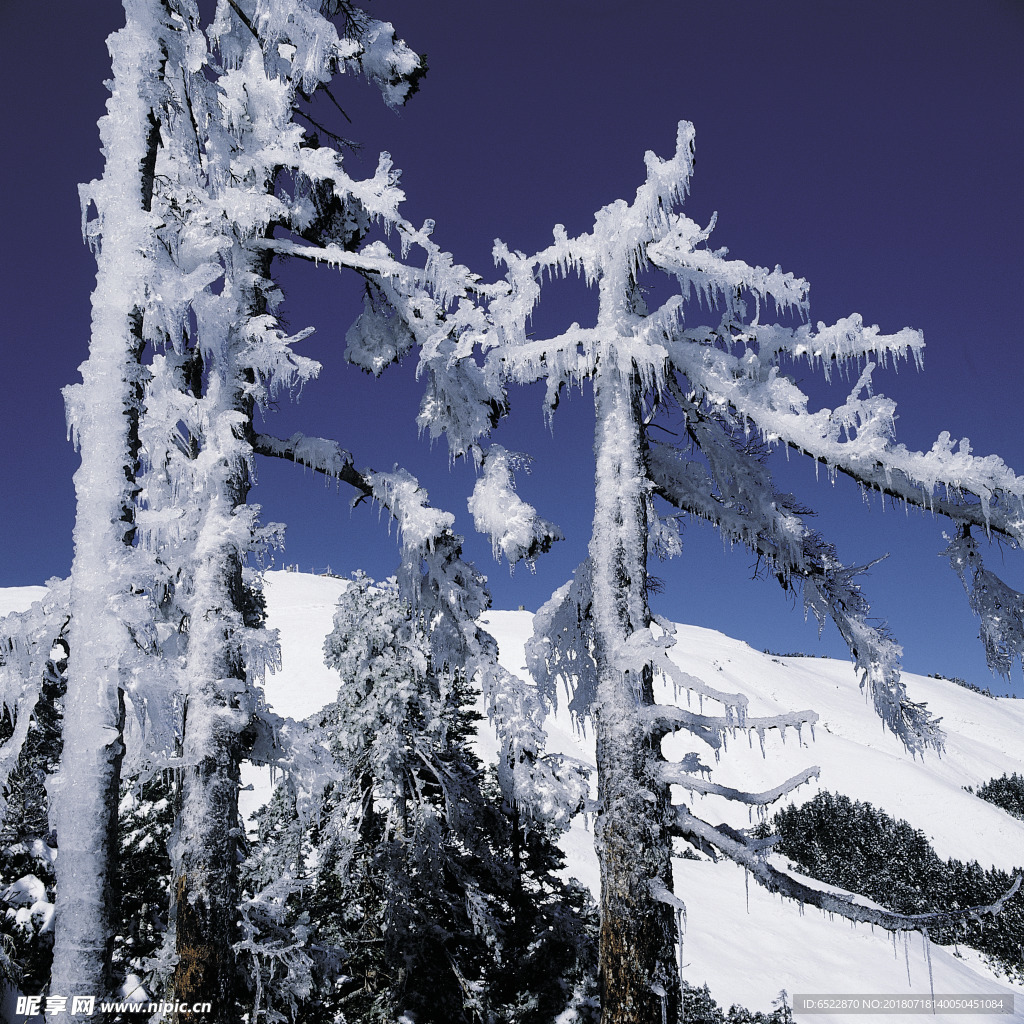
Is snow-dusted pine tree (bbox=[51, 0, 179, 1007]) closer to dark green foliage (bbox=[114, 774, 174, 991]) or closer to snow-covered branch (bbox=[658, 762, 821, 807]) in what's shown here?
snow-covered branch (bbox=[658, 762, 821, 807])

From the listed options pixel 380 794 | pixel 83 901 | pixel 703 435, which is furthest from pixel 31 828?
pixel 703 435

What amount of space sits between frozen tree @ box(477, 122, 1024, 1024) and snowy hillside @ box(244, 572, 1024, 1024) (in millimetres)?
780

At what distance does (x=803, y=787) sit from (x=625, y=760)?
42.0 meters

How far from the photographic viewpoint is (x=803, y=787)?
130ft

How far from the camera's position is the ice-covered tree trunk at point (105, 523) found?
290 cm

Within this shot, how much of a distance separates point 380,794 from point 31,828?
5718mm

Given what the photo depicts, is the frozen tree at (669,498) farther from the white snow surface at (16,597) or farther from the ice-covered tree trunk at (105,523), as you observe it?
the white snow surface at (16,597)

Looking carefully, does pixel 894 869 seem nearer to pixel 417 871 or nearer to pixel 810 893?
pixel 417 871

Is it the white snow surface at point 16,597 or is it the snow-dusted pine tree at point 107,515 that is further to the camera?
the white snow surface at point 16,597

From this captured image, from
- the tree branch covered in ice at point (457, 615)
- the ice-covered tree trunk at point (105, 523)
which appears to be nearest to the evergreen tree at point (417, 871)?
the tree branch covered in ice at point (457, 615)

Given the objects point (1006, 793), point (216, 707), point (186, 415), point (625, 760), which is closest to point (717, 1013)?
point (625, 760)

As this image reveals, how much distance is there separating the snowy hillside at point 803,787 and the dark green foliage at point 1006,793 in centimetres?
139

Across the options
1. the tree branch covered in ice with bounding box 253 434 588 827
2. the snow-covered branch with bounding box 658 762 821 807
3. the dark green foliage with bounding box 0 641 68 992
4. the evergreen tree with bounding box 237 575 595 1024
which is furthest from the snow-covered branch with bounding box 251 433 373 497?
the evergreen tree with bounding box 237 575 595 1024

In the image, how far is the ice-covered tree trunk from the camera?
114 inches
